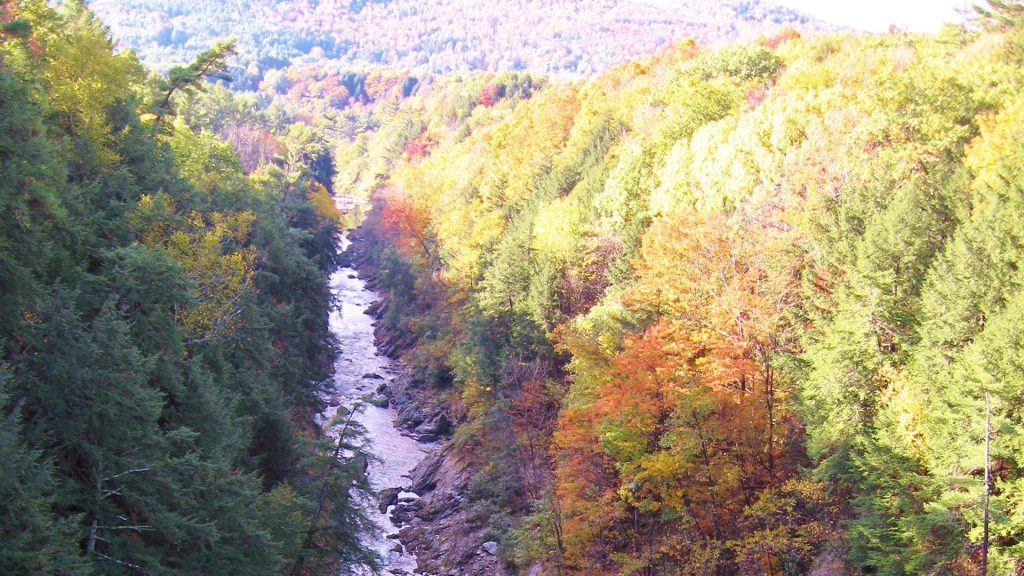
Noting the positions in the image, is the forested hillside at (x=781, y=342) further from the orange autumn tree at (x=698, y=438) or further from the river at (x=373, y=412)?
the river at (x=373, y=412)

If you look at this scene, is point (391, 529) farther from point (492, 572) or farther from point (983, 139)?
point (983, 139)

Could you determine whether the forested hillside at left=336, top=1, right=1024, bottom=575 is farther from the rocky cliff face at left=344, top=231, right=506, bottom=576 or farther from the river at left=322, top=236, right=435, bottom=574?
the river at left=322, top=236, right=435, bottom=574

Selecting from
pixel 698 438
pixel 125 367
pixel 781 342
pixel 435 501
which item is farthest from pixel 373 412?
pixel 125 367

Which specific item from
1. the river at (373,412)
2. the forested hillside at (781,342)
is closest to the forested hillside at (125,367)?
the river at (373,412)

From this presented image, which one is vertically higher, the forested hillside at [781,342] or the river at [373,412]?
the forested hillside at [781,342]

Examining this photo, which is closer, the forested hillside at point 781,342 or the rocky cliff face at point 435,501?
the forested hillside at point 781,342

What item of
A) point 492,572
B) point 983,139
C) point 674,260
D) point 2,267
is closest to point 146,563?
point 2,267
